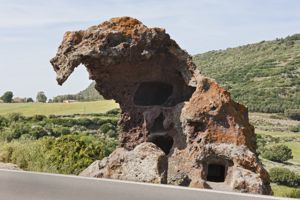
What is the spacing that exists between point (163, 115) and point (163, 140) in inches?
23.9

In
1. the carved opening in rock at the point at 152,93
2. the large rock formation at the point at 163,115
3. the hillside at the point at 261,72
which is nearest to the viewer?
the large rock formation at the point at 163,115

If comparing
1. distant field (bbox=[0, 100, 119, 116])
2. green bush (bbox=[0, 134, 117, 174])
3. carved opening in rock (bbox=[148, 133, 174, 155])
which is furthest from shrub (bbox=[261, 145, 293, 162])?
distant field (bbox=[0, 100, 119, 116])

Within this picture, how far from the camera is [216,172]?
10453mm

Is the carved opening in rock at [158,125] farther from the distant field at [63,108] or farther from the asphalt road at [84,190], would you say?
the distant field at [63,108]

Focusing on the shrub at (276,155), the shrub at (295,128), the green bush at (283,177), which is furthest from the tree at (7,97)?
the green bush at (283,177)

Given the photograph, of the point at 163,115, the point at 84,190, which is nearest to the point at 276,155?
the point at 163,115

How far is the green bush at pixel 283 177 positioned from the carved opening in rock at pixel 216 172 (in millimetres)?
15334

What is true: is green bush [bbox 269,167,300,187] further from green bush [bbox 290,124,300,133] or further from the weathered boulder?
green bush [bbox 290,124,300,133]

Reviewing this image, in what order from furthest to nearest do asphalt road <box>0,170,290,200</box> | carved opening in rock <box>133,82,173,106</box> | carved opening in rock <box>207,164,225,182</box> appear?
carved opening in rock <box>133,82,173,106</box> → carved opening in rock <box>207,164,225,182</box> → asphalt road <box>0,170,290,200</box>

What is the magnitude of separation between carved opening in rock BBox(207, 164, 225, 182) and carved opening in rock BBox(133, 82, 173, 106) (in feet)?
6.01

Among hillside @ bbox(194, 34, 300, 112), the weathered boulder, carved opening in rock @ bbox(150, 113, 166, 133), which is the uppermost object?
hillside @ bbox(194, 34, 300, 112)

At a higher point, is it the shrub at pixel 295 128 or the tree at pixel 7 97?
the tree at pixel 7 97

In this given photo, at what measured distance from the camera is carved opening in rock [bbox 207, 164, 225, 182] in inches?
405

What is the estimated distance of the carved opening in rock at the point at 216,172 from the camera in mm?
10275
